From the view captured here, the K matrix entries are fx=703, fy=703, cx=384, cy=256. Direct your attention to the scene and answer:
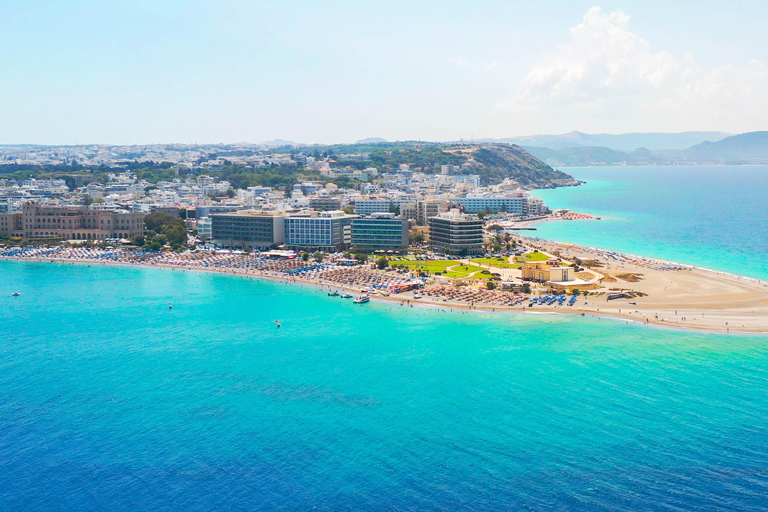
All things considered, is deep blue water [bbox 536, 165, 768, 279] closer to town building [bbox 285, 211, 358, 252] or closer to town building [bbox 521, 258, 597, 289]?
town building [bbox 521, 258, 597, 289]

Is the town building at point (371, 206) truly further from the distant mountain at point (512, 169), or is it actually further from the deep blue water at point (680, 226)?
the distant mountain at point (512, 169)

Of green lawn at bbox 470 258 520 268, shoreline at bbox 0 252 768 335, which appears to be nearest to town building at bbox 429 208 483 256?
green lawn at bbox 470 258 520 268

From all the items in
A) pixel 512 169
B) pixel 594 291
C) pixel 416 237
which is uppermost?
pixel 512 169

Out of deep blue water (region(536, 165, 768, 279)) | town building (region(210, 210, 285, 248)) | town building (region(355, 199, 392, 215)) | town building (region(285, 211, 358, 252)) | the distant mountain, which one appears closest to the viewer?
deep blue water (region(536, 165, 768, 279))

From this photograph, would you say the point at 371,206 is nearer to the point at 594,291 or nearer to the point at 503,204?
the point at 503,204

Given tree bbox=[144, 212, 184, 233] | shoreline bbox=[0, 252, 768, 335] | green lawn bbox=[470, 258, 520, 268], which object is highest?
tree bbox=[144, 212, 184, 233]

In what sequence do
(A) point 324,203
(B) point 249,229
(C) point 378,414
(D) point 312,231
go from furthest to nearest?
(A) point 324,203, (B) point 249,229, (D) point 312,231, (C) point 378,414

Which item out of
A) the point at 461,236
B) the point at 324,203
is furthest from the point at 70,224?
the point at 461,236

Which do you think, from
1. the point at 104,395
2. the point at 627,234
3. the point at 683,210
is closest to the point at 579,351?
the point at 104,395
